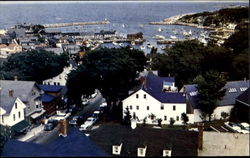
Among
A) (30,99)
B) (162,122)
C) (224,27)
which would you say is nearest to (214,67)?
(162,122)

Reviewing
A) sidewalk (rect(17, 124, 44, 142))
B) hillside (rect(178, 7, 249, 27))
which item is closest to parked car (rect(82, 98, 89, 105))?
sidewalk (rect(17, 124, 44, 142))

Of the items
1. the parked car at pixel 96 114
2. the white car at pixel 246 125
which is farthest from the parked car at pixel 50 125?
the white car at pixel 246 125

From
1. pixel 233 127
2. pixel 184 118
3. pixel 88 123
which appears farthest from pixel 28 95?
pixel 233 127

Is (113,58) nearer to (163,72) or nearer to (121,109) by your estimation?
(121,109)

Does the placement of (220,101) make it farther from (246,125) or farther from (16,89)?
(16,89)

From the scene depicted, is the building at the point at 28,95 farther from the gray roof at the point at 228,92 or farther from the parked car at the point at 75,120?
the gray roof at the point at 228,92

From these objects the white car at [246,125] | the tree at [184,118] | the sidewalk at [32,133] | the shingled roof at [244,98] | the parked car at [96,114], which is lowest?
the sidewalk at [32,133]

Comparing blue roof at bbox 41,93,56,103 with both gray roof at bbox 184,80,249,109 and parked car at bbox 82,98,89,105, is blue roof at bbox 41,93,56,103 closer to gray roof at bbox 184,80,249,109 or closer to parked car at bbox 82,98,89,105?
parked car at bbox 82,98,89,105
